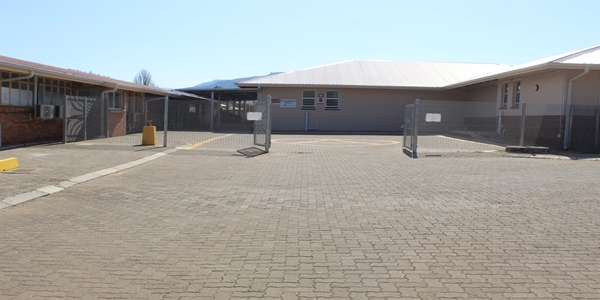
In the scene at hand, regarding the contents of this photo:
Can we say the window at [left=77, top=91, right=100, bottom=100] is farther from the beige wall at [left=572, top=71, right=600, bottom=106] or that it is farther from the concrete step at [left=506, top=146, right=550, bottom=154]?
the beige wall at [left=572, top=71, right=600, bottom=106]

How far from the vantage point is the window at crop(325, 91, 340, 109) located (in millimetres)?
30797

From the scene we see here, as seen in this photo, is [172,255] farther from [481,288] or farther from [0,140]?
[0,140]

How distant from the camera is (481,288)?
14.6 ft

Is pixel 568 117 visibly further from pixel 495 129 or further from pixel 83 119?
pixel 83 119

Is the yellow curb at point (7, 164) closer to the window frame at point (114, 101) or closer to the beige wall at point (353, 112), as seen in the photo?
the window frame at point (114, 101)

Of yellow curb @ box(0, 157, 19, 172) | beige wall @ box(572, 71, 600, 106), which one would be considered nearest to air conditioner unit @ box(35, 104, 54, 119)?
yellow curb @ box(0, 157, 19, 172)

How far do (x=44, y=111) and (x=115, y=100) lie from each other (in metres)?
5.65

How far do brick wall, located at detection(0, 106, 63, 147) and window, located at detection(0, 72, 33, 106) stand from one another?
220 mm

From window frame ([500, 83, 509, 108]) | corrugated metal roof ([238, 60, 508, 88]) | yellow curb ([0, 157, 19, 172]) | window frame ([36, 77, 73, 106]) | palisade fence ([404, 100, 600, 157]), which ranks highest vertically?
corrugated metal roof ([238, 60, 508, 88])

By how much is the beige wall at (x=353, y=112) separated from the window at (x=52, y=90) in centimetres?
1296

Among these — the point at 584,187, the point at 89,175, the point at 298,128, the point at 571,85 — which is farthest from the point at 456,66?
the point at 89,175

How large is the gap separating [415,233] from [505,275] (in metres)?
1.65

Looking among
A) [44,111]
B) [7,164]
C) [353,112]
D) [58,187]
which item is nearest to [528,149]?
[58,187]

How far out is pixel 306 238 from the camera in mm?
6156
